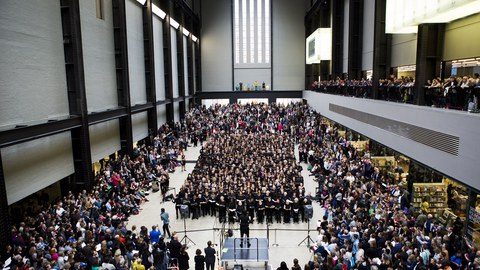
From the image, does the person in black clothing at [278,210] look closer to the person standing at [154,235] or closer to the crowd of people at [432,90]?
the person standing at [154,235]

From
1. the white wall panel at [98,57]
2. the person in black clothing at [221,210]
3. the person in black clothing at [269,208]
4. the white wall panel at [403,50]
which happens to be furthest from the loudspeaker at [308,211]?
the white wall panel at [98,57]

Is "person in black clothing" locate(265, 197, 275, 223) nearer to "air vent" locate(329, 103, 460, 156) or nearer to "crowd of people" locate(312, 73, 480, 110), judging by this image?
"air vent" locate(329, 103, 460, 156)

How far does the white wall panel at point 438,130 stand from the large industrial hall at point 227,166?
3.3 inches

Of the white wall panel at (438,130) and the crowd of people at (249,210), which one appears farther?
the white wall panel at (438,130)

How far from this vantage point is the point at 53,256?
470 inches

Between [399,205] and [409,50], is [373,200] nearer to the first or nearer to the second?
[399,205]

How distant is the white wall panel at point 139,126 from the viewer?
27.9 meters

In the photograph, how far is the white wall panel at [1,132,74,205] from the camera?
13.9 m

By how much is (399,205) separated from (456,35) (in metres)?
8.09

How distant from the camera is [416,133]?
16922 mm

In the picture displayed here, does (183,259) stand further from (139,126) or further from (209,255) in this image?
(139,126)

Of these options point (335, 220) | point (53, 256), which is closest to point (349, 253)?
point (335, 220)

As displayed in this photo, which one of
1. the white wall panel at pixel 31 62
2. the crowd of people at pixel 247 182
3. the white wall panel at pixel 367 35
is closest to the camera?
the white wall panel at pixel 31 62

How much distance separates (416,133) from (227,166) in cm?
1121
